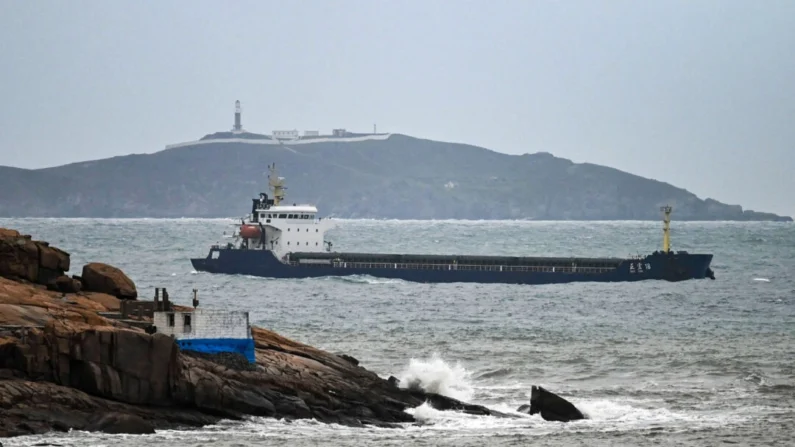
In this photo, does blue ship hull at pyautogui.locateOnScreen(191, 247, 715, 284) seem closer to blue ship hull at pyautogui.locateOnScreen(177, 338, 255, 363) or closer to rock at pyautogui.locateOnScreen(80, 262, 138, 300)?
rock at pyautogui.locateOnScreen(80, 262, 138, 300)

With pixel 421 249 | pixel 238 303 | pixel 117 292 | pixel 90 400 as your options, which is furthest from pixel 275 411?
pixel 421 249

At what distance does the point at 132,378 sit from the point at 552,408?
951cm

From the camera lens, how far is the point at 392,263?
300 feet

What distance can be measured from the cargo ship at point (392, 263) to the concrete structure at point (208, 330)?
59188 mm

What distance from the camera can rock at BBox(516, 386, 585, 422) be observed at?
1167 inches

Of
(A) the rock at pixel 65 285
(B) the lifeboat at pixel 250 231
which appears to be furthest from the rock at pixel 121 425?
(B) the lifeboat at pixel 250 231

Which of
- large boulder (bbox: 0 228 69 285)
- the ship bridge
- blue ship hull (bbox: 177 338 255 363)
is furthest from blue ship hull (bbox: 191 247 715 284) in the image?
blue ship hull (bbox: 177 338 255 363)

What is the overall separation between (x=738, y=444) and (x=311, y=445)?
8454 millimetres

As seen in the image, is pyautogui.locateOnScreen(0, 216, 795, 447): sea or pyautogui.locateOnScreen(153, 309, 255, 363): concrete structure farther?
pyautogui.locateOnScreen(153, 309, 255, 363): concrete structure

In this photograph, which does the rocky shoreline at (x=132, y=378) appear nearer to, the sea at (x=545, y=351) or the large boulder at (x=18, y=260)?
the large boulder at (x=18, y=260)

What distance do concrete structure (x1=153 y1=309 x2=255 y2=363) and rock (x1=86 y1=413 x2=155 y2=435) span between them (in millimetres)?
3015

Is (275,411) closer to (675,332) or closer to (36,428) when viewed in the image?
(36,428)

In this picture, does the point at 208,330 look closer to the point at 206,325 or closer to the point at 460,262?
the point at 206,325

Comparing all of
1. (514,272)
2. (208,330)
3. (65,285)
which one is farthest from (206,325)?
(514,272)
